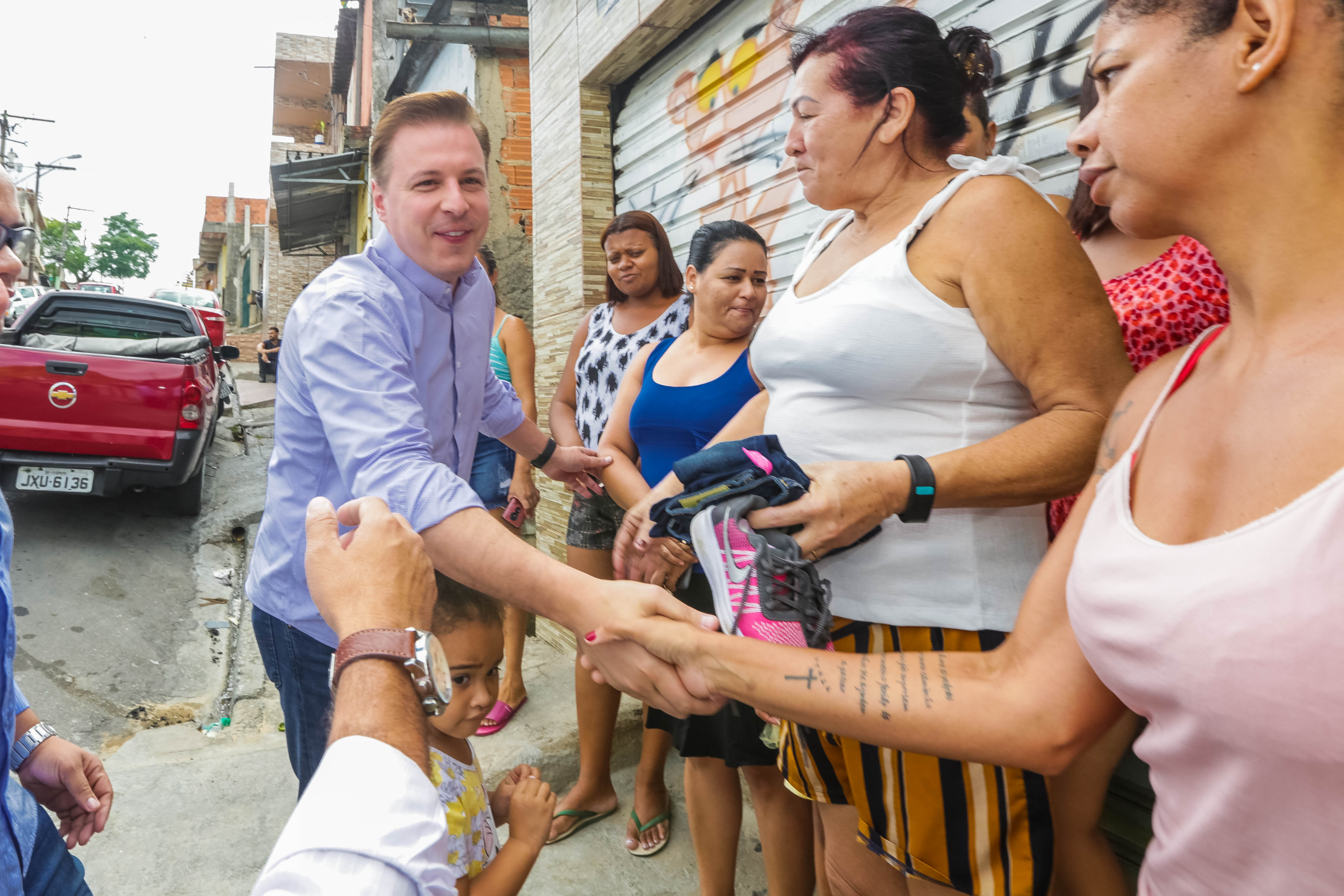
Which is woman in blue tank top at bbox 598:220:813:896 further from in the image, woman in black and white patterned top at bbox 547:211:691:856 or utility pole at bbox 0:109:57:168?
utility pole at bbox 0:109:57:168

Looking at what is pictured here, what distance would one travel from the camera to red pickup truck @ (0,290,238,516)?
6137mm

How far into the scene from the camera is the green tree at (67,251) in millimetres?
41688

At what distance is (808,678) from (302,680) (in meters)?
1.39

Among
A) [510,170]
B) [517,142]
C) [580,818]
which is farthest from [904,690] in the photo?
[517,142]

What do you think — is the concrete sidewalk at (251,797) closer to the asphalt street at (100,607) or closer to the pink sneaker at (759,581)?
the asphalt street at (100,607)

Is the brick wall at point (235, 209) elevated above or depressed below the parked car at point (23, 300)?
above

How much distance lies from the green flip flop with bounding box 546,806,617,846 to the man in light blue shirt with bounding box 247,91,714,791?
4.27 feet

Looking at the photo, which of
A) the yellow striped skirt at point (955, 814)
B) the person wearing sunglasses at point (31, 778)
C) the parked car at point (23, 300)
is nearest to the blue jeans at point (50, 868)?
the person wearing sunglasses at point (31, 778)

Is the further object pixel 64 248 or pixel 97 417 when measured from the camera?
pixel 64 248

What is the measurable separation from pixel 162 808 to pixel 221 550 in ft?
13.3

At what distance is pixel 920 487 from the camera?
4.67ft

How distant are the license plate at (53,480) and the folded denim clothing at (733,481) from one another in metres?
6.41

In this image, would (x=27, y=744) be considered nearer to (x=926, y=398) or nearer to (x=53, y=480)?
(x=926, y=398)

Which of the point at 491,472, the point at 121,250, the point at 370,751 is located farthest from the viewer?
the point at 121,250
